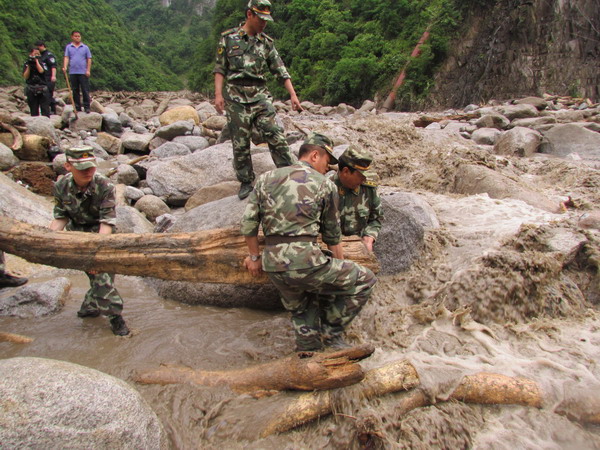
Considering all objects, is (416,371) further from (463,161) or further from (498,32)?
(498,32)

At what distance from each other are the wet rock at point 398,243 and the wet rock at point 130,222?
10.7 feet

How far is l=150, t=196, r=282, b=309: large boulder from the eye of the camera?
4133mm

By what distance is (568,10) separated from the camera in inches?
638

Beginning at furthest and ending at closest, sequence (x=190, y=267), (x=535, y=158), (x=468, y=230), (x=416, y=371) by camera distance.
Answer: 1. (x=535, y=158)
2. (x=468, y=230)
3. (x=190, y=267)
4. (x=416, y=371)

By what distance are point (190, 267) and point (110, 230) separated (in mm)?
855

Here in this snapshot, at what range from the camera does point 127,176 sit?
7547mm

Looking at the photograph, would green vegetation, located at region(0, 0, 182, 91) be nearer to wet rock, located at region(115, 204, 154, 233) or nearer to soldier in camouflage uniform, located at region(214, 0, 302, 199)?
wet rock, located at region(115, 204, 154, 233)

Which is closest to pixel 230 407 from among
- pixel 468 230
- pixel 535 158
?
pixel 468 230

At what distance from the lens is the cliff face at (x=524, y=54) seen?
15797 mm

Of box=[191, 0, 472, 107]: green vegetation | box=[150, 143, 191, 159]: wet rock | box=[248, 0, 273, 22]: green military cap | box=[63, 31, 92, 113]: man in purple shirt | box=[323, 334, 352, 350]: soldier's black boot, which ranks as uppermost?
box=[191, 0, 472, 107]: green vegetation

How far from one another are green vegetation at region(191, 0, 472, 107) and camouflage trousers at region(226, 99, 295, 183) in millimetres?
17665

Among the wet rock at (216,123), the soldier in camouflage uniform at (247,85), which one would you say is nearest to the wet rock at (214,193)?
the soldier in camouflage uniform at (247,85)

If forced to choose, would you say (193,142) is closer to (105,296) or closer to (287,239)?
(105,296)

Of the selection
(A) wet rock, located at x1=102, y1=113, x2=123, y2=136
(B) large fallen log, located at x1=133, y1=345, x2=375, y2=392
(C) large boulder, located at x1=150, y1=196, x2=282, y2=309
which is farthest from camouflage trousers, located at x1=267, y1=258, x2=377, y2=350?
(A) wet rock, located at x1=102, y1=113, x2=123, y2=136
